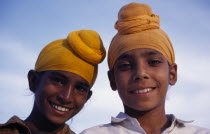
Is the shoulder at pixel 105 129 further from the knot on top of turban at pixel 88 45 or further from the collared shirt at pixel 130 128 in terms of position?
the knot on top of turban at pixel 88 45

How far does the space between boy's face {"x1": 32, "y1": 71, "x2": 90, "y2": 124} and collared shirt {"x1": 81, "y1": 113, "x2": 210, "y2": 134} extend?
1.81ft

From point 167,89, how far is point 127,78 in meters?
0.56

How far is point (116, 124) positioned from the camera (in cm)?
334

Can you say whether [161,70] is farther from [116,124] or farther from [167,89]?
[116,124]

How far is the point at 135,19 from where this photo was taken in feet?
11.8

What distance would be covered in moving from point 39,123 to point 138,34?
178cm

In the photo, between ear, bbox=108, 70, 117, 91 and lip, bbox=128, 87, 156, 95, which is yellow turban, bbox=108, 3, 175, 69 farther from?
lip, bbox=128, 87, 156, 95

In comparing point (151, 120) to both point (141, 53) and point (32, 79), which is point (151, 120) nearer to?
point (141, 53)

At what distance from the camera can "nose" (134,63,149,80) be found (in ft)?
10.5

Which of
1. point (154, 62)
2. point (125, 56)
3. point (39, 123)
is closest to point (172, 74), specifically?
point (154, 62)

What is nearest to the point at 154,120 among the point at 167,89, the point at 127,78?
the point at 167,89

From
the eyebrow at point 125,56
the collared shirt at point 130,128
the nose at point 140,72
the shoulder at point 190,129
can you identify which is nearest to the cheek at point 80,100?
the collared shirt at point 130,128

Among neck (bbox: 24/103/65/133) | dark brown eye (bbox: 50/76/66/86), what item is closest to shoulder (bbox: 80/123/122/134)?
neck (bbox: 24/103/65/133)

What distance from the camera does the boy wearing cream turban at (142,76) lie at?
3240 millimetres
